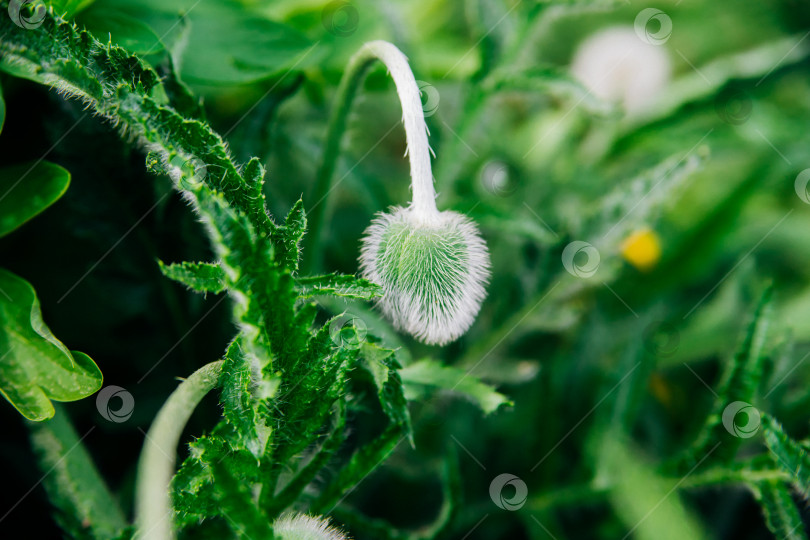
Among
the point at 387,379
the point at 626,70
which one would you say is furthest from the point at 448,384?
the point at 626,70

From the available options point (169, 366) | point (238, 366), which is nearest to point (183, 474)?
point (238, 366)

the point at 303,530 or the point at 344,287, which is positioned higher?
the point at 344,287

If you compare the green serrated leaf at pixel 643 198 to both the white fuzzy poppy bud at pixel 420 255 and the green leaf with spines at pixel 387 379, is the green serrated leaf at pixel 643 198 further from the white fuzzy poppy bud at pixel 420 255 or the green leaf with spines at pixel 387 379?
the green leaf with spines at pixel 387 379

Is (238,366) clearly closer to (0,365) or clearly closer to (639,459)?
(0,365)

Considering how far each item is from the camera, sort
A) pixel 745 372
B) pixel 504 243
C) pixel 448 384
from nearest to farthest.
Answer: pixel 448 384
pixel 745 372
pixel 504 243

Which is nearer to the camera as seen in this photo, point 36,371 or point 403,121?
A: point 36,371

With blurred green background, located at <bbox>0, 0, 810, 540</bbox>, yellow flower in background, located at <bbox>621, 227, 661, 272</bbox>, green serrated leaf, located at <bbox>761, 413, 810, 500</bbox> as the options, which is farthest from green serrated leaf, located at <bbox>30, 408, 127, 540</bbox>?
yellow flower in background, located at <bbox>621, 227, 661, 272</bbox>

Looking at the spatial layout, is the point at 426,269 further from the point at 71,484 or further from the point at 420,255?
the point at 71,484

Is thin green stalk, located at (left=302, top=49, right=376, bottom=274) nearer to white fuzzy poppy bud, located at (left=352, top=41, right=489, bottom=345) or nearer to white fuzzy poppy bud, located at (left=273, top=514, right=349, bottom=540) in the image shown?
white fuzzy poppy bud, located at (left=352, top=41, right=489, bottom=345)
